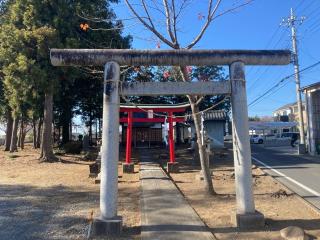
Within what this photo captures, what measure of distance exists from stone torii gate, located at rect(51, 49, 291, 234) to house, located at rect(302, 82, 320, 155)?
24104 mm

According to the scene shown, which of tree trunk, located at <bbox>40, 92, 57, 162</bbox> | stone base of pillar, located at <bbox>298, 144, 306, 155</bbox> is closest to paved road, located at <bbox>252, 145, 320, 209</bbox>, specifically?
stone base of pillar, located at <bbox>298, 144, 306, 155</bbox>

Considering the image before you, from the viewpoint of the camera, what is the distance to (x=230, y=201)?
11477 mm

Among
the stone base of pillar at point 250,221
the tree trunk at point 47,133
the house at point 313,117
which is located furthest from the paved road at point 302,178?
the tree trunk at point 47,133

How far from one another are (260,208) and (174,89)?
3.92 metres

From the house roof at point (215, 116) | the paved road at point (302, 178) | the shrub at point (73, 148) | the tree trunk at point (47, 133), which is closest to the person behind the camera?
the paved road at point (302, 178)

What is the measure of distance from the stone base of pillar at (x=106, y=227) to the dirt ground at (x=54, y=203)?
0.54ft

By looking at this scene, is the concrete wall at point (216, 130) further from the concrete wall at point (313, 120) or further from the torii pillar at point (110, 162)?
the torii pillar at point (110, 162)

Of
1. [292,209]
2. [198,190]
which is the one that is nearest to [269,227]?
[292,209]

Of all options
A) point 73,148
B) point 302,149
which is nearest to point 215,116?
point 302,149

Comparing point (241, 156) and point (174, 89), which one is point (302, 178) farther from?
point (174, 89)

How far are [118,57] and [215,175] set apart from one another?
10605 millimetres

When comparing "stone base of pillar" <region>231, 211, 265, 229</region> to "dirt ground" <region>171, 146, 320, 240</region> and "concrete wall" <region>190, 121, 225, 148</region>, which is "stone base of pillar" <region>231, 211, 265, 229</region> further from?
"concrete wall" <region>190, 121, 225, 148</region>

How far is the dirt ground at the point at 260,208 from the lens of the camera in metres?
8.02

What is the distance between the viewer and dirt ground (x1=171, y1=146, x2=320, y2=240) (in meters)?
8.02
